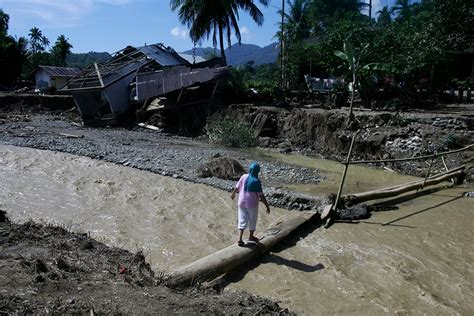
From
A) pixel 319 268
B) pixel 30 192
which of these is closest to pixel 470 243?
pixel 319 268

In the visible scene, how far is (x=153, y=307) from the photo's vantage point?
13.6 ft

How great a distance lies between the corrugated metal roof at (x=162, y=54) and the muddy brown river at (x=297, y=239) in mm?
14981

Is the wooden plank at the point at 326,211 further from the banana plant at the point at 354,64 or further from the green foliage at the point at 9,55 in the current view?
the green foliage at the point at 9,55

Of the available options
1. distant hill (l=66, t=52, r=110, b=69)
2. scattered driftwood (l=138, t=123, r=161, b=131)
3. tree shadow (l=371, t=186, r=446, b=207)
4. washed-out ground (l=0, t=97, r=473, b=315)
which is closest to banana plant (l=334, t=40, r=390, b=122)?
washed-out ground (l=0, t=97, r=473, b=315)

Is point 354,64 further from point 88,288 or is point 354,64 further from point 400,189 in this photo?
point 88,288

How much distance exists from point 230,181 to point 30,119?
1837 cm

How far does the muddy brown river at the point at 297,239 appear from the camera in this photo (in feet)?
20.1

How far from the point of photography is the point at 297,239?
8.20 meters

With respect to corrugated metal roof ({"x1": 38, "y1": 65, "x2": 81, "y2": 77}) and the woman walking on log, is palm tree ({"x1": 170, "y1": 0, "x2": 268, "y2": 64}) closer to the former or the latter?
corrugated metal roof ({"x1": 38, "y1": 65, "x2": 81, "y2": 77})

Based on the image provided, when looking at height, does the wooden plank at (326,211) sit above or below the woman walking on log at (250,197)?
below

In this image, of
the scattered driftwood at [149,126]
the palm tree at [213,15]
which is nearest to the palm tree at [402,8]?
the palm tree at [213,15]

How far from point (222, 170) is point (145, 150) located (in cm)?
545

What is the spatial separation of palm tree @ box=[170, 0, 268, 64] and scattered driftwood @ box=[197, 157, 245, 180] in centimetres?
1808

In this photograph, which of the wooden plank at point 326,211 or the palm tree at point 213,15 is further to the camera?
the palm tree at point 213,15
